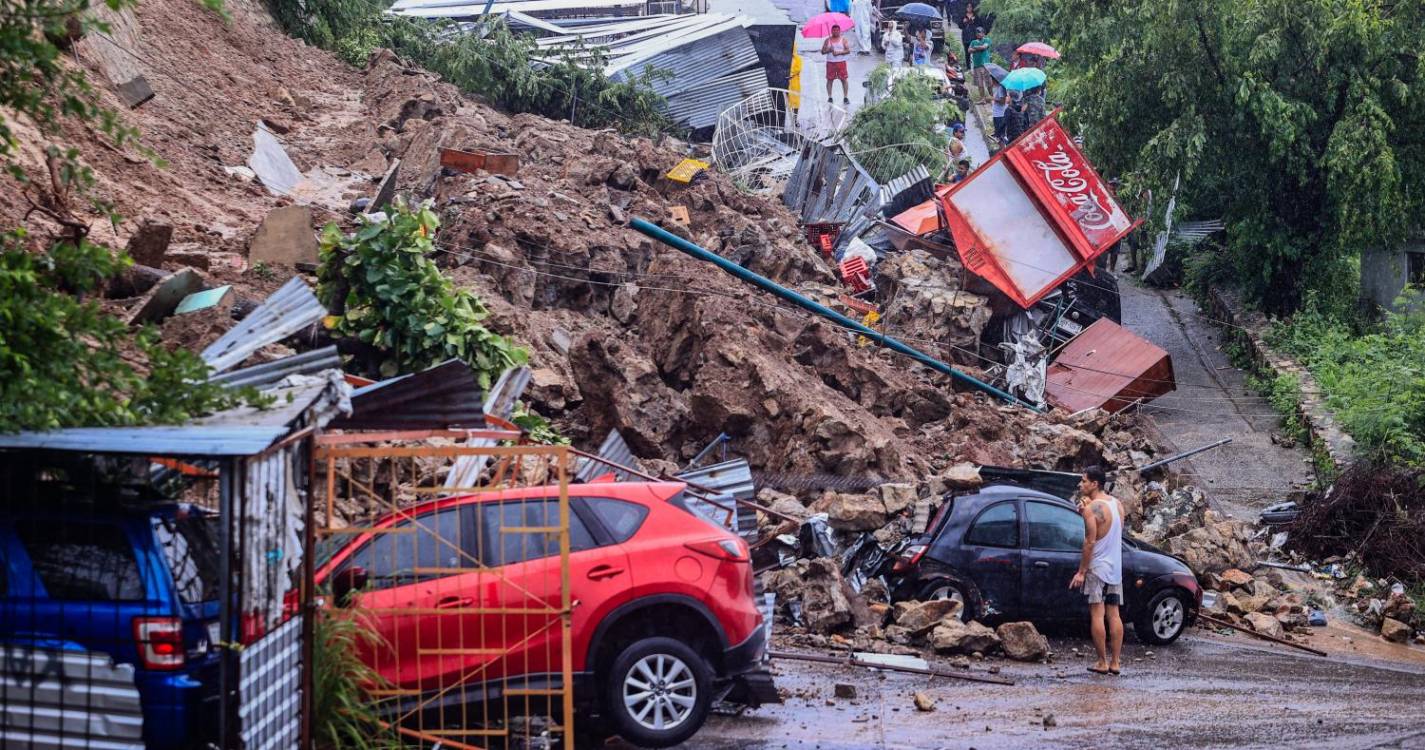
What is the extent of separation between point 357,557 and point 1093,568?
6068mm

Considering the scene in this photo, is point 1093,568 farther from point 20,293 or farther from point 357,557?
point 20,293

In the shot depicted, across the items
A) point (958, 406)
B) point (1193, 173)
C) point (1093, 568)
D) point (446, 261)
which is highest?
point (1193, 173)

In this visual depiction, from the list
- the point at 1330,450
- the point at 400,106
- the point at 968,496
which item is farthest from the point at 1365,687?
the point at 400,106

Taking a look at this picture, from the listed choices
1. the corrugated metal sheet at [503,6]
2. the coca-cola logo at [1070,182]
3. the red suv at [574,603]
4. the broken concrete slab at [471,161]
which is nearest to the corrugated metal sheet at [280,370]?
A: the red suv at [574,603]

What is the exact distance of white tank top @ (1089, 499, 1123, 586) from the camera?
35.4ft

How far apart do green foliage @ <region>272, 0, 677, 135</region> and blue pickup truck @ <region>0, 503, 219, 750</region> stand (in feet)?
73.3

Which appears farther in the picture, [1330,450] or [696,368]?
[1330,450]

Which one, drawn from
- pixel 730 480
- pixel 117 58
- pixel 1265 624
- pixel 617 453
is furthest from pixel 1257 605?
pixel 117 58

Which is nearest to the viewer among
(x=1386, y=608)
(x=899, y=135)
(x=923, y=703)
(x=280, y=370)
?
(x=280, y=370)

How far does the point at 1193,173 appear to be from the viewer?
74.2ft

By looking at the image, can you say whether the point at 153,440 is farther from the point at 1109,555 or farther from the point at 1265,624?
the point at 1265,624

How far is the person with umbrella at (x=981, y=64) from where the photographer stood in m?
40.8

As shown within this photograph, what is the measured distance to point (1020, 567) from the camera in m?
11.7

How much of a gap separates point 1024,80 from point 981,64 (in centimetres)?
984
